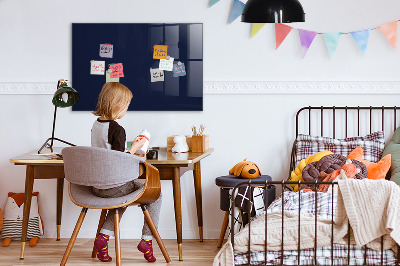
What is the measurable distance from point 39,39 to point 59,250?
1524mm

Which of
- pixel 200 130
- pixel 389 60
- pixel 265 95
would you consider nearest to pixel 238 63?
pixel 265 95

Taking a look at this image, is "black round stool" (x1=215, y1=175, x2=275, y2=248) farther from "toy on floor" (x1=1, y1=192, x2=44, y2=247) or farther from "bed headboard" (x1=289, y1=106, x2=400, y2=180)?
"toy on floor" (x1=1, y1=192, x2=44, y2=247)

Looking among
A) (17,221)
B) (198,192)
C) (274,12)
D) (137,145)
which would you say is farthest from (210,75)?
(17,221)

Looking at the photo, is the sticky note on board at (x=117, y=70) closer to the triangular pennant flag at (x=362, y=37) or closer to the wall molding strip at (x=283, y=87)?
the wall molding strip at (x=283, y=87)

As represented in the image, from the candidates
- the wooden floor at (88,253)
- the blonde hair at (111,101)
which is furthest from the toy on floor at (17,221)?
the blonde hair at (111,101)

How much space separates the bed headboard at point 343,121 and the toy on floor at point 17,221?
186 cm

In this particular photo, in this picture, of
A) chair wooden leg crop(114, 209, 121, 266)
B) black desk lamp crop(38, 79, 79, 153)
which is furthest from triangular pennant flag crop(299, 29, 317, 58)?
chair wooden leg crop(114, 209, 121, 266)

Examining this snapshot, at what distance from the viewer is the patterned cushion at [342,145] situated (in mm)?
4227

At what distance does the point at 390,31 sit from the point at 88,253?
257 centimetres

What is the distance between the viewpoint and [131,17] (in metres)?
4.47

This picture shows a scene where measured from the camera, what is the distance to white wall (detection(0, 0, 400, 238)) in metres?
4.42

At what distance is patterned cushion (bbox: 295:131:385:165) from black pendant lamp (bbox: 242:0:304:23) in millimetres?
1325

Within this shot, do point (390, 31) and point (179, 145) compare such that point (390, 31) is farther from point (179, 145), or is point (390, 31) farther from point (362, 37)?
point (179, 145)

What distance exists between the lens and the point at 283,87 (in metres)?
4.44
